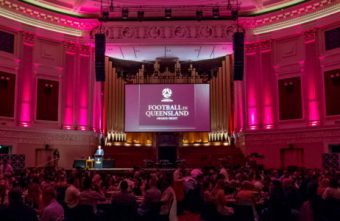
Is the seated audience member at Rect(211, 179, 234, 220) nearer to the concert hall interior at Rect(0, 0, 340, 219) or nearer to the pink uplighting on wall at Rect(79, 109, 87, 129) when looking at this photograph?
the concert hall interior at Rect(0, 0, 340, 219)

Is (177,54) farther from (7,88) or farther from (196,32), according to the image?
A: (7,88)

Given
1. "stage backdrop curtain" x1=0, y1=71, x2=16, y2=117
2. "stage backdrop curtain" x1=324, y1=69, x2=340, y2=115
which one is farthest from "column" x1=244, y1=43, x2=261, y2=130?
"stage backdrop curtain" x1=0, y1=71, x2=16, y2=117

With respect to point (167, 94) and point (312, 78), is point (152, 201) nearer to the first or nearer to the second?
point (312, 78)

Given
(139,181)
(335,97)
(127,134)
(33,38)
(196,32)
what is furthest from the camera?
(127,134)

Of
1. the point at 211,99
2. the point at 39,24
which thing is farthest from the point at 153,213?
the point at 211,99

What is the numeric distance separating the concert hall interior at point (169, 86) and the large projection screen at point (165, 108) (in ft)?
0.17

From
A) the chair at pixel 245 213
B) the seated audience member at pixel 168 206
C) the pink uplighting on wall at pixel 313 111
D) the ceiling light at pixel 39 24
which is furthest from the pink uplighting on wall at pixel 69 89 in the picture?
the chair at pixel 245 213

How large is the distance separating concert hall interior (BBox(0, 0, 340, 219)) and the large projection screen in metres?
0.05

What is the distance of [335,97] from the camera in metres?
17.4

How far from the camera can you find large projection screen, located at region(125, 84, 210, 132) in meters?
20.9

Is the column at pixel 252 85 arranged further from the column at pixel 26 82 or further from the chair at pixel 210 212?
the chair at pixel 210 212

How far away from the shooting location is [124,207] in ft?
21.5

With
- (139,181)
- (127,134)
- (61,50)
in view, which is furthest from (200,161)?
(139,181)

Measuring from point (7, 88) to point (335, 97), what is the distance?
14.5 metres
